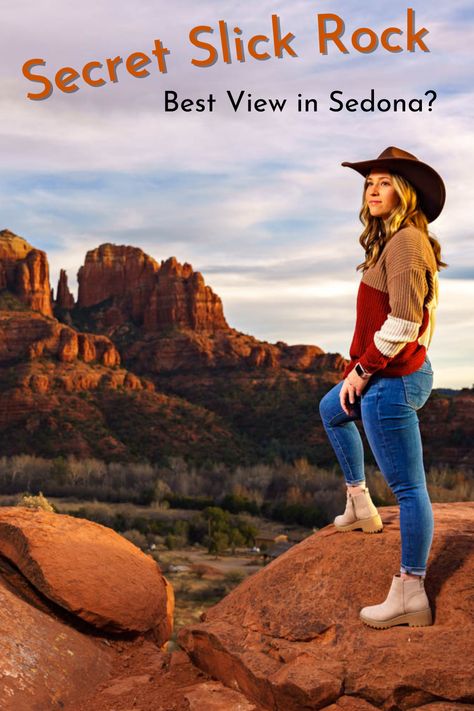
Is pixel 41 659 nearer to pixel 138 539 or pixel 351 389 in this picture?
pixel 351 389

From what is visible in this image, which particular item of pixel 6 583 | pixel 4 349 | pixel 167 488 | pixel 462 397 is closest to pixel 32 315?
pixel 4 349

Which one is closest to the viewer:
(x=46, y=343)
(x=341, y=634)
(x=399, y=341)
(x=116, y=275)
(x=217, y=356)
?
(x=399, y=341)

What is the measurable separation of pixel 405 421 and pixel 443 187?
4.58ft

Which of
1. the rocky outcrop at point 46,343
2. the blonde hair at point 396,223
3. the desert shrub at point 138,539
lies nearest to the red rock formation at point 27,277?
the rocky outcrop at point 46,343

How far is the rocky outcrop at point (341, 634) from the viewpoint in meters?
4.45

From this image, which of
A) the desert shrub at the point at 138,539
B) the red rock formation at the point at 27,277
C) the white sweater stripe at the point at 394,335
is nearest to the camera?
the white sweater stripe at the point at 394,335

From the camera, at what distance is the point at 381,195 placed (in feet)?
14.9

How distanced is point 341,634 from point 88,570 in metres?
2.71

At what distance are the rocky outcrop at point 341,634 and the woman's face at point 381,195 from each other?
231cm

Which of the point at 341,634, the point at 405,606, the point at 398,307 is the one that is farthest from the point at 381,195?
the point at 341,634

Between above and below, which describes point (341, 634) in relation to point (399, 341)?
below

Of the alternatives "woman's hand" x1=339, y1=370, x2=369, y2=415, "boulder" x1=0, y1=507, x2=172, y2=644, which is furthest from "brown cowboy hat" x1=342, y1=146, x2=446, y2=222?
"boulder" x1=0, y1=507, x2=172, y2=644

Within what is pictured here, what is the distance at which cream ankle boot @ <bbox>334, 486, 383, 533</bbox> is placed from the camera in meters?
5.37

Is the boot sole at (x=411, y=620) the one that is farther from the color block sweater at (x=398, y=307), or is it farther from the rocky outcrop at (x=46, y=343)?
the rocky outcrop at (x=46, y=343)
